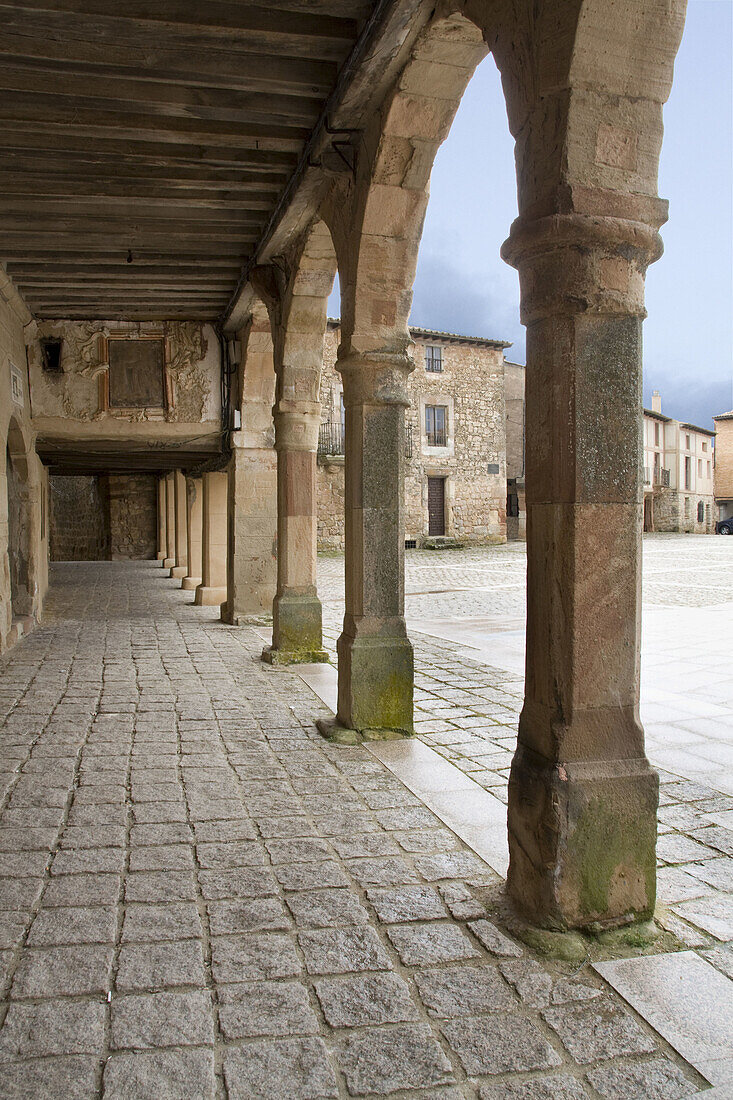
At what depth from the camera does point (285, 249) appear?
665 cm

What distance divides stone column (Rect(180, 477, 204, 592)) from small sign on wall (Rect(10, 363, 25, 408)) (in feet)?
17.7

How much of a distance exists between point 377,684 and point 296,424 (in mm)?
2997

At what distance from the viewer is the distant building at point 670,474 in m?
42.5

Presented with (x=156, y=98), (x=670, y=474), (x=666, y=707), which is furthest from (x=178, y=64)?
(x=670, y=474)

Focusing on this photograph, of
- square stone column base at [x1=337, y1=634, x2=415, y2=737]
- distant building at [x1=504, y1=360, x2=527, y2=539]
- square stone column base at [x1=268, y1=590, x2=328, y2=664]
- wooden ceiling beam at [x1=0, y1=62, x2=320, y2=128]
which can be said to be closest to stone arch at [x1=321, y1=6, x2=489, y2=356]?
wooden ceiling beam at [x1=0, y1=62, x2=320, y2=128]

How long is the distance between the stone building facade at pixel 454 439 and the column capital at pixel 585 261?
83.3 ft

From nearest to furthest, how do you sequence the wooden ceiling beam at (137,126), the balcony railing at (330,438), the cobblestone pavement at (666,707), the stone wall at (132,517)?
the cobblestone pavement at (666,707) → the wooden ceiling beam at (137,126) → the stone wall at (132,517) → the balcony railing at (330,438)

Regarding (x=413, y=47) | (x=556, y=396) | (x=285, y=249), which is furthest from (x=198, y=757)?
(x=285, y=249)

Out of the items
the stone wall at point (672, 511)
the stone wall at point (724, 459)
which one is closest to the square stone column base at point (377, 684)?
the stone wall at point (672, 511)

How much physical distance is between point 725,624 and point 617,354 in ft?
24.0

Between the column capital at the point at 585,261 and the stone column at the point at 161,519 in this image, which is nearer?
the column capital at the point at 585,261

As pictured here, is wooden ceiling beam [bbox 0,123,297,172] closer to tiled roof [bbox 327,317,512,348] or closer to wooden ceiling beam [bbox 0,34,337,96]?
wooden ceiling beam [bbox 0,34,337,96]

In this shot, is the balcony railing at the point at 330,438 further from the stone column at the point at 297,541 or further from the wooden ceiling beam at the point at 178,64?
the wooden ceiling beam at the point at 178,64

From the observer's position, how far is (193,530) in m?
14.7
